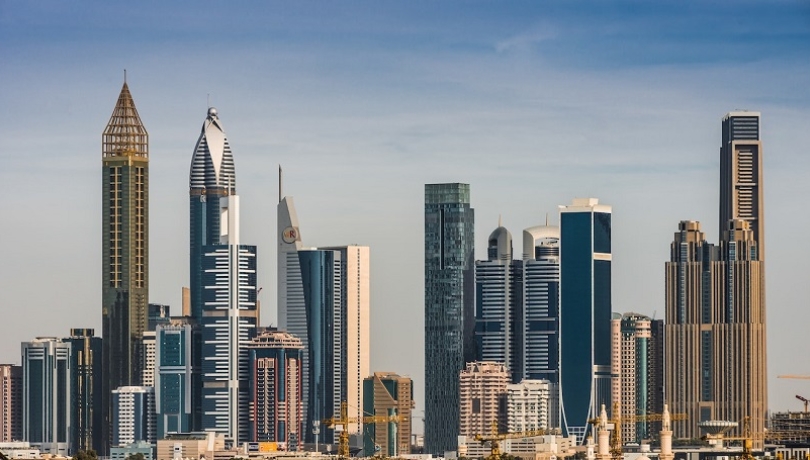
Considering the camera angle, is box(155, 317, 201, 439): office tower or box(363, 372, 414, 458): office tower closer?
box(363, 372, 414, 458): office tower

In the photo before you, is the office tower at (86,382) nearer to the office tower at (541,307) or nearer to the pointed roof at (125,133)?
the pointed roof at (125,133)

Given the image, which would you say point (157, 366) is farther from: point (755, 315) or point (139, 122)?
point (755, 315)

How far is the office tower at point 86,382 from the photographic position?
78.1 meters

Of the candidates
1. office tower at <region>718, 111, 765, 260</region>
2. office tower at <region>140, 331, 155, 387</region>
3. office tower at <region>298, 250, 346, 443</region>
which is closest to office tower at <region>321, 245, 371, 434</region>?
office tower at <region>298, 250, 346, 443</region>

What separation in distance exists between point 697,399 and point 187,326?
19.2 metres

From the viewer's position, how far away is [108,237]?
262ft

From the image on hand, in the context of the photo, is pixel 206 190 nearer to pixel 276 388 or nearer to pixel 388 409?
pixel 276 388

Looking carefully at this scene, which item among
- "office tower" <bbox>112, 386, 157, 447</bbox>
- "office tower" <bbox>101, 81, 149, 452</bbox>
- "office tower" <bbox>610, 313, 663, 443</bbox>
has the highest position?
"office tower" <bbox>101, 81, 149, 452</bbox>

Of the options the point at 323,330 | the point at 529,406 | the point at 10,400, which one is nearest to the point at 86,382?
the point at 10,400

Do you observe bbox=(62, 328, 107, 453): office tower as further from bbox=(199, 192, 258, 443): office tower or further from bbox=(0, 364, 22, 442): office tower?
bbox=(199, 192, 258, 443): office tower

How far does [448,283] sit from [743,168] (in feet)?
39.5

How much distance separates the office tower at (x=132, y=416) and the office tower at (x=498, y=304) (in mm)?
13464

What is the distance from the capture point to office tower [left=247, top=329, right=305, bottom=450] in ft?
272

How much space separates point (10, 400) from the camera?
81375 mm
